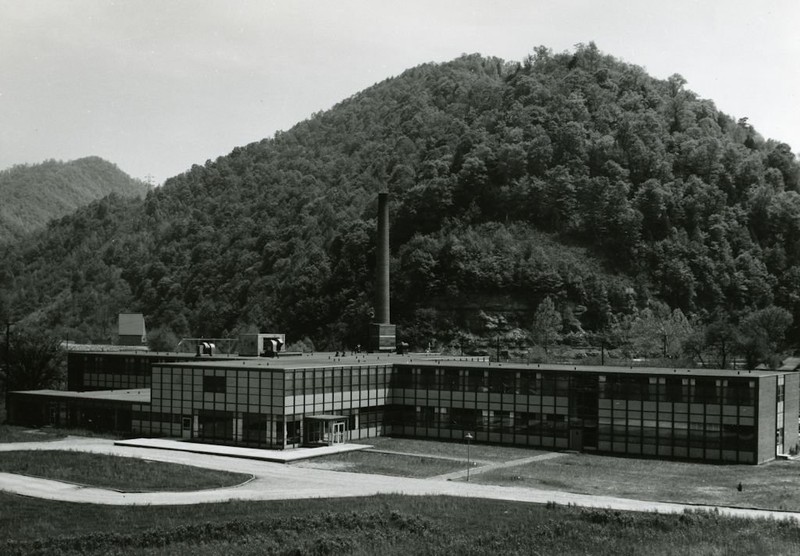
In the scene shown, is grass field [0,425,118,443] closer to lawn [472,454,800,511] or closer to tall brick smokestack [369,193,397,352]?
lawn [472,454,800,511]

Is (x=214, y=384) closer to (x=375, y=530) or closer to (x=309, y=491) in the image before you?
(x=309, y=491)

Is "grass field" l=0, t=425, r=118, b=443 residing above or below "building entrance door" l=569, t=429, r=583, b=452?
below

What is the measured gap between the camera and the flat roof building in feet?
214

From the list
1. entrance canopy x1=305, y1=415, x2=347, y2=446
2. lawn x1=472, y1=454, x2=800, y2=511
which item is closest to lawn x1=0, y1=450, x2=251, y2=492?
entrance canopy x1=305, y1=415, x2=347, y2=446

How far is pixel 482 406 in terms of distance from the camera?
7406 centimetres

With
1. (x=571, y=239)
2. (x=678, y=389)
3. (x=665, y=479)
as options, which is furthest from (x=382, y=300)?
(x=571, y=239)

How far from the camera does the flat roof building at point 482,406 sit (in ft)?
214

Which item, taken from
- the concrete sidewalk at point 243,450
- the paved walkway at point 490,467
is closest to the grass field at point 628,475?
the paved walkway at point 490,467

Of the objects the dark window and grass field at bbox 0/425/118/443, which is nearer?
the dark window

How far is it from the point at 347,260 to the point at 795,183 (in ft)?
298

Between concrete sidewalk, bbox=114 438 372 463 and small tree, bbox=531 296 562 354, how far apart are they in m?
72.6

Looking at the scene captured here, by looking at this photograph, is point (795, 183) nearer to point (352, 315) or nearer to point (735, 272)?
point (735, 272)

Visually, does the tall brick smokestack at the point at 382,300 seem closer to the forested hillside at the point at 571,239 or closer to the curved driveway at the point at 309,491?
the forested hillside at the point at 571,239

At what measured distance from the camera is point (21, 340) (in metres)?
109
